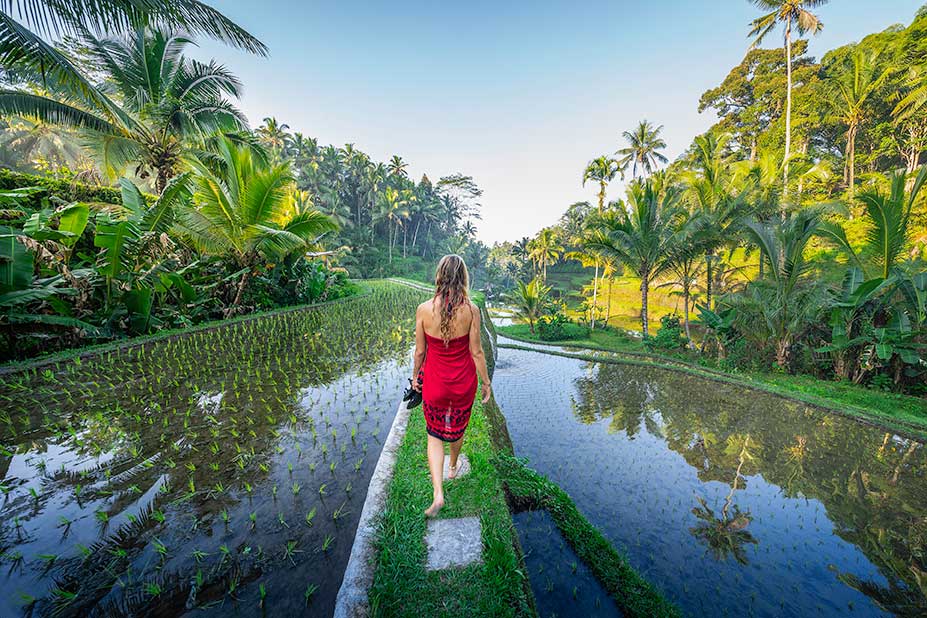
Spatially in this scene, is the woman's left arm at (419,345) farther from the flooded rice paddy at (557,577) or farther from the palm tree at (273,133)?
the palm tree at (273,133)

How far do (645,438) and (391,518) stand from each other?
3931 mm

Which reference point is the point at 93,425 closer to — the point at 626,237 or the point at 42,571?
the point at 42,571

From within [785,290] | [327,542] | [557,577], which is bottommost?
[557,577]

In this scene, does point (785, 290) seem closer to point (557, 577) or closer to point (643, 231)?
point (643, 231)

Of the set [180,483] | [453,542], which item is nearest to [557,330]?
[453,542]

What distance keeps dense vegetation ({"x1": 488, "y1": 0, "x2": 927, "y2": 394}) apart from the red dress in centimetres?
909

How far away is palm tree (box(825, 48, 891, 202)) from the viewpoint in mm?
16203

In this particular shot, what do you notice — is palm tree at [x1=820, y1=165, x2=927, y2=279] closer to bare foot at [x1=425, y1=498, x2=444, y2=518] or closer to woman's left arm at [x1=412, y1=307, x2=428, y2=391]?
woman's left arm at [x1=412, y1=307, x2=428, y2=391]

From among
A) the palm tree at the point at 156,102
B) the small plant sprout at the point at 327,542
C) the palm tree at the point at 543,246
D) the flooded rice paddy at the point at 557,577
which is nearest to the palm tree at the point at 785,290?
the flooded rice paddy at the point at 557,577

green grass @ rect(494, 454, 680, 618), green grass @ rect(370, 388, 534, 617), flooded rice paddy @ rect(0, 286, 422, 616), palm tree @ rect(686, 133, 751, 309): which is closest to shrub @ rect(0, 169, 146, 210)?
flooded rice paddy @ rect(0, 286, 422, 616)

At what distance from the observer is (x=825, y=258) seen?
853 centimetres

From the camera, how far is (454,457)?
286 centimetres

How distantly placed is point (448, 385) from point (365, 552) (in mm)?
1226

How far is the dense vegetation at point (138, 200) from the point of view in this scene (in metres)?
4.91
